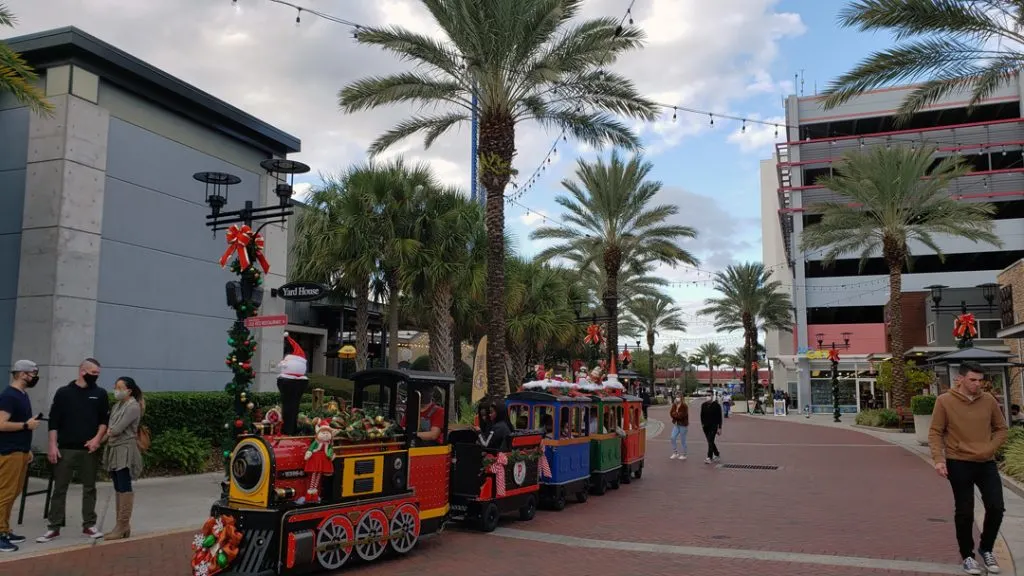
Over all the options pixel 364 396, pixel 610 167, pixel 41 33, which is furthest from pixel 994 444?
pixel 610 167

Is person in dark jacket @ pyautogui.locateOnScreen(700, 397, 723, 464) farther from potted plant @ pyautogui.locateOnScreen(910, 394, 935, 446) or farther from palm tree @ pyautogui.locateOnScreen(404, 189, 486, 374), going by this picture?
potted plant @ pyautogui.locateOnScreen(910, 394, 935, 446)

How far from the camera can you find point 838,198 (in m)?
53.2

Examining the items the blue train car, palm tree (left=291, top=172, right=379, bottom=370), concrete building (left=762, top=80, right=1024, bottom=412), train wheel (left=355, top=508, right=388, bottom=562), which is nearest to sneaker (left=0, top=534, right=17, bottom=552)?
train wheel (left=355, top=508, right=388, bottom=562)

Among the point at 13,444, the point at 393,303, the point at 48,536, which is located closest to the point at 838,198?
the point at 393,303

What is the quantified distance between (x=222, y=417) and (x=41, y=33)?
7.62 m

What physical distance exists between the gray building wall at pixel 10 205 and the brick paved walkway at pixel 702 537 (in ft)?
22.9

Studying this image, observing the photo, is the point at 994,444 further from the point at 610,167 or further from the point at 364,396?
the point at 610,167

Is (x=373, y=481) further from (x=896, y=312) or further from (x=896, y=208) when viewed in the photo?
(x=896, y=208)

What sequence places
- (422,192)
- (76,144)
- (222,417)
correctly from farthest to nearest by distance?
1. (422,192)
2. (222,417)
3. (76,144)

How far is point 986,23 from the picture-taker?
14.7 meters

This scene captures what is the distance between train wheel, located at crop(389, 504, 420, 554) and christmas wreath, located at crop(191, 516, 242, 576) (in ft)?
5.61

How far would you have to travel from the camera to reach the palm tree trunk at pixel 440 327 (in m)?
22.2

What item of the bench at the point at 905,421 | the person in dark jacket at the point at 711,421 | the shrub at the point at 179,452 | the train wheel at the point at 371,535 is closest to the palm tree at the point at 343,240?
the shrub at the point at 179,452

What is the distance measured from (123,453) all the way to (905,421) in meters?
28.9
